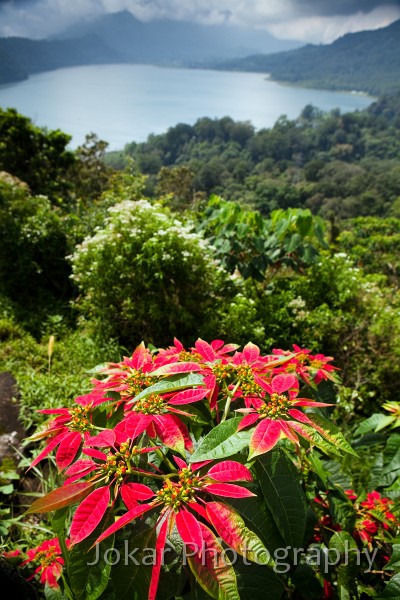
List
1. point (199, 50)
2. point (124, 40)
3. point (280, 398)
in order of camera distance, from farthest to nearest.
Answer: point (199, 50), point (124, 40), point (280, 398)

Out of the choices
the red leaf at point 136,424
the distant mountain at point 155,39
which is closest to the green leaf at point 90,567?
the red leaf at point 136,424

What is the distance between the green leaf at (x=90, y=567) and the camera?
47cm

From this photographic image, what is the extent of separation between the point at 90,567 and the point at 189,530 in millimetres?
147

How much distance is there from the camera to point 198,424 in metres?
0.69

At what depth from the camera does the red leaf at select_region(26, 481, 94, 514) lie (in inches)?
18.8

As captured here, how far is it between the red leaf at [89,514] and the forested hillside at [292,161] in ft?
112

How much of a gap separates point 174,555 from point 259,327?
2072 millimetres

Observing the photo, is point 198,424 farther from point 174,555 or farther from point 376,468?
point 376,468

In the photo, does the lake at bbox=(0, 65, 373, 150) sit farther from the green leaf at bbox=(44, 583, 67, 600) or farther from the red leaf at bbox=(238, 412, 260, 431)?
the red leaf at bbox=(238, 412, 260, 431)

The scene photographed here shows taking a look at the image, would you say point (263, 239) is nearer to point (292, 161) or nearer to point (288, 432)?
point (288, 432)

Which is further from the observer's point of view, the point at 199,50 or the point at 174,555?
the point at 199,50

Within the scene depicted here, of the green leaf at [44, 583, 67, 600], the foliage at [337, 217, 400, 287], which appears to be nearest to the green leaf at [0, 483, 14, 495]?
the green leaf at [44, 583, 67, 600]

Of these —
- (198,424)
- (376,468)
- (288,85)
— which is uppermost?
(288,85)

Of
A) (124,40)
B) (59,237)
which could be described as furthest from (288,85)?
(59,237)
